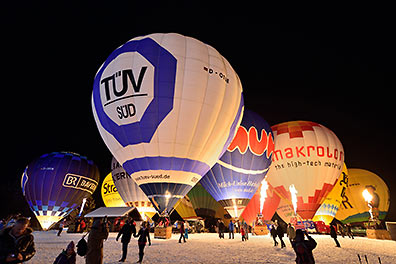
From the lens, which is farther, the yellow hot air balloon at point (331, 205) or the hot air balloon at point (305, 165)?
the yellow hot air balloon at point (331, 205)

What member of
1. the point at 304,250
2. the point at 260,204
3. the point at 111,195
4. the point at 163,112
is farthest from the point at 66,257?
the point at 111,195

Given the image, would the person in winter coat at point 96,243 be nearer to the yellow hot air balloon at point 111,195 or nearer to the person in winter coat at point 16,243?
the person in winter coat at point 16,243

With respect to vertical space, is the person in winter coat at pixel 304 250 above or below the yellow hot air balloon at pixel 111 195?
below

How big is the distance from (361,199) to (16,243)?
36.1 meters

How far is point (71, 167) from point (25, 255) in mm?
25643

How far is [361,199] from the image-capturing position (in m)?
31.1

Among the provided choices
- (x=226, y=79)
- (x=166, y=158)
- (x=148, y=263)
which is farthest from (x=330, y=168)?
(x=148, y=263)

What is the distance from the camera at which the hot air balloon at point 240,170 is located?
58.3 ft

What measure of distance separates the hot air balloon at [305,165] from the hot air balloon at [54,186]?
61.3 feet

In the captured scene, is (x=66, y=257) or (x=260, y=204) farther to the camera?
(x=260, y=204)

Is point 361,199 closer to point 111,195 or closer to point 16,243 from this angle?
point 111,195

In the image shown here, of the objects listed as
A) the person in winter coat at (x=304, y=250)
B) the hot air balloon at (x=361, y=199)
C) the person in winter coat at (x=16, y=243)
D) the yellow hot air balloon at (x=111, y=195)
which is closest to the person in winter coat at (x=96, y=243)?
the person in winter coat at (x=16, y=243)

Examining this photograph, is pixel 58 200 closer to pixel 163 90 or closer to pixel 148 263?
pixel 163 90

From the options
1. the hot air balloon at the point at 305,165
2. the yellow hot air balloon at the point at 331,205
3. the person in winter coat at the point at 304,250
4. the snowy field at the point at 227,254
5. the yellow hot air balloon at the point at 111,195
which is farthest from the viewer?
the yellow hot air balloon at the point at 111,195
